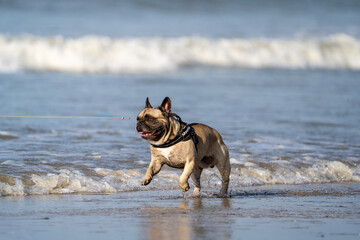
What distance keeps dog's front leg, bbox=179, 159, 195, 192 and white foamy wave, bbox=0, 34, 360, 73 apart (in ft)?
52.2

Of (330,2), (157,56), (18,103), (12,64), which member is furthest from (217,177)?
(330,2)

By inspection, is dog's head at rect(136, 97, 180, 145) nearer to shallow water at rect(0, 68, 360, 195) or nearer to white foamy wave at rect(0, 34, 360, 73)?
shallow water at rect(0, 68, 360, 195)

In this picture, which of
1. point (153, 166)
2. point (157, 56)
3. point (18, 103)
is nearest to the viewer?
point (153, 166)

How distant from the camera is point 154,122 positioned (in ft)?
20.1

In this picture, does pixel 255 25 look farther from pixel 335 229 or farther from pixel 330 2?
pixel 335 229

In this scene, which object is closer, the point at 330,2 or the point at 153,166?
the point at 153,166

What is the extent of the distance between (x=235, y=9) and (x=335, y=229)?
3360 cm

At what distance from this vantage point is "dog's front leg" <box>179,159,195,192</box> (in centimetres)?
627

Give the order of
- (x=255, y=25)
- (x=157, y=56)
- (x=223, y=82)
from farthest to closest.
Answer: (x=255, y=25) < (x=157, y=56) < (x=223, y=82)

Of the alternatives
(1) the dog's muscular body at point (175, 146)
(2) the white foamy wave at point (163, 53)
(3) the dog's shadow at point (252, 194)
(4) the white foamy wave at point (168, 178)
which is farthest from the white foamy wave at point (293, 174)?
(2) the white foamy wave at point (163, 53)

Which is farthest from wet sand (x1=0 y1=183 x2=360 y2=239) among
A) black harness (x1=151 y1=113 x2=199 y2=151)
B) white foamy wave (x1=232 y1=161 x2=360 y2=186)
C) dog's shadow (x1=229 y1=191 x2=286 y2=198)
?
white foamy wave (x1=232 y1=161 x2=360 y2=186)

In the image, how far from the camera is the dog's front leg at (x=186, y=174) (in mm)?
6270

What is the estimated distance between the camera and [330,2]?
41.9 m

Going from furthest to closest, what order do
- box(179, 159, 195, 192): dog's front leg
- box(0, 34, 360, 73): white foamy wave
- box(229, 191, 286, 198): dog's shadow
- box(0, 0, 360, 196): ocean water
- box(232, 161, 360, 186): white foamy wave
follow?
box(0, 34, 360, 73): white foamy wave
box(0, 0, 360, 196): ocean water
box(232, 161, 360, 186): white foamy wave
box(229, 191, 286, 198): dog's shadow
box(179, 159, 195, 192): dog's front leg
